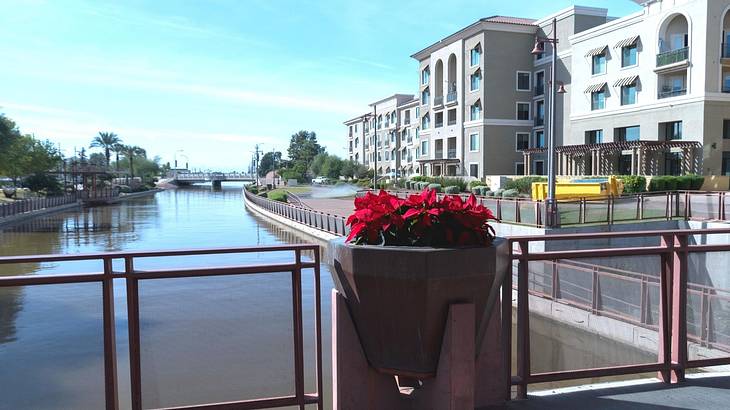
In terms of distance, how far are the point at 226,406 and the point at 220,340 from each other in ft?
1.75

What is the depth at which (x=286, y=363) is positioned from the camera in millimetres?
4395

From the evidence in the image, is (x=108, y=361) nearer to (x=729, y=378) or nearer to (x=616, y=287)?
(x=729, y=378)

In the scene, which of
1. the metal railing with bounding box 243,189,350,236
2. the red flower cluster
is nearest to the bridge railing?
the metal railing with bounding box 243,189,350,236

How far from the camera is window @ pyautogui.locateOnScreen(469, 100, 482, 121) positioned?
62009 mm

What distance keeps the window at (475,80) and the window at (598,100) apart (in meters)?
14.0

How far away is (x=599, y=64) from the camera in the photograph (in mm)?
49781

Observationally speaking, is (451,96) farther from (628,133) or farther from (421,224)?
(421,224)

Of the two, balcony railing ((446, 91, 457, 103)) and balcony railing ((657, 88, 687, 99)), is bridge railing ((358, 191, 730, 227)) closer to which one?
balcony railing ((657, 88, 687, 99))

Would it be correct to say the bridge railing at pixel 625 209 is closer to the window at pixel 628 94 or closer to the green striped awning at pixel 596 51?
the window at pixel 628 94

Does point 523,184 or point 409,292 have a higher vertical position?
point 409,292

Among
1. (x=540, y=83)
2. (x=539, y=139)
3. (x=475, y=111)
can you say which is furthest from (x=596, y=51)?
(x=475, y=111)

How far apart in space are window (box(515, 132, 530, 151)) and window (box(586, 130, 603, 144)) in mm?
10756

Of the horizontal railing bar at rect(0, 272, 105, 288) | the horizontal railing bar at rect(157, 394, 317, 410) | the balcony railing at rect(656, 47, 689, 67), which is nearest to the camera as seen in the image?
the horizontal railing bar at rect(0, 272, 105, 288)

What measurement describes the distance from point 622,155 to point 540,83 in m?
17.5
